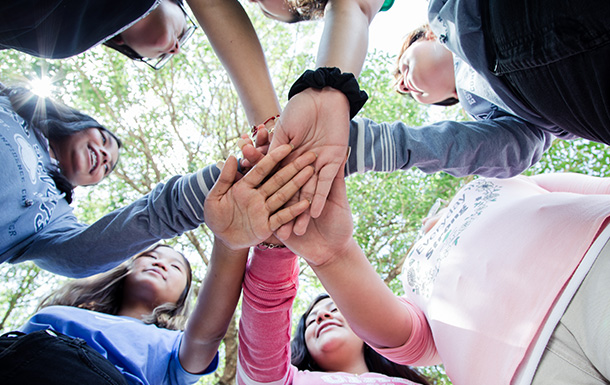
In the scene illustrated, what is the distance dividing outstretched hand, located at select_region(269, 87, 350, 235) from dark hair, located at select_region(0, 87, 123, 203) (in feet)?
4.67

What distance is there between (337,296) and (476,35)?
988 millimetres

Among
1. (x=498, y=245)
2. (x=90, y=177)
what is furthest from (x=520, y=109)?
(x=90, y=177)

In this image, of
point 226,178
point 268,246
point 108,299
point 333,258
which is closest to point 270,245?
point 268,246

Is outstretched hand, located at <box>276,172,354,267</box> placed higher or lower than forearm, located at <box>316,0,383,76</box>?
lower

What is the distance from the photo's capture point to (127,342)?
1730mm

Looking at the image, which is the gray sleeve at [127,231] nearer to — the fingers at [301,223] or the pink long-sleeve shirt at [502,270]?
the fingers at [301,223]

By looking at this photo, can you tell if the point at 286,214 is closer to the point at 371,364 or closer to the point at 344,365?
the point at 344,365

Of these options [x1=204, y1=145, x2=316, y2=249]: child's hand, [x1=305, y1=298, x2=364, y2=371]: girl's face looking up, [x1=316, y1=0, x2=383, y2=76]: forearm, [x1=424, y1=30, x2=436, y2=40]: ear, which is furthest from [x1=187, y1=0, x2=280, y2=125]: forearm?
[x1=305, y1=298, x2=364, y2=371]: girl's face looking up

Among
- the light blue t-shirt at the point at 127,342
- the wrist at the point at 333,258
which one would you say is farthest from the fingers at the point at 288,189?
the light blue t-shirt at the point at 127,342

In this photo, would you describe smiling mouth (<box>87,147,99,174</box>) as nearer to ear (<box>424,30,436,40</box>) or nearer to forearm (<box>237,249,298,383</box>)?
forearm (<box>237,249,298,383</box>)

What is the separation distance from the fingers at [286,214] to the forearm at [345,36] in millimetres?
577

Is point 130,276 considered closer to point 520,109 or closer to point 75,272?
point 75,272

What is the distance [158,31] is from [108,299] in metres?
1.80

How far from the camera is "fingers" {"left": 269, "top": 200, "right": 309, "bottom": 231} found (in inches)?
44.1
